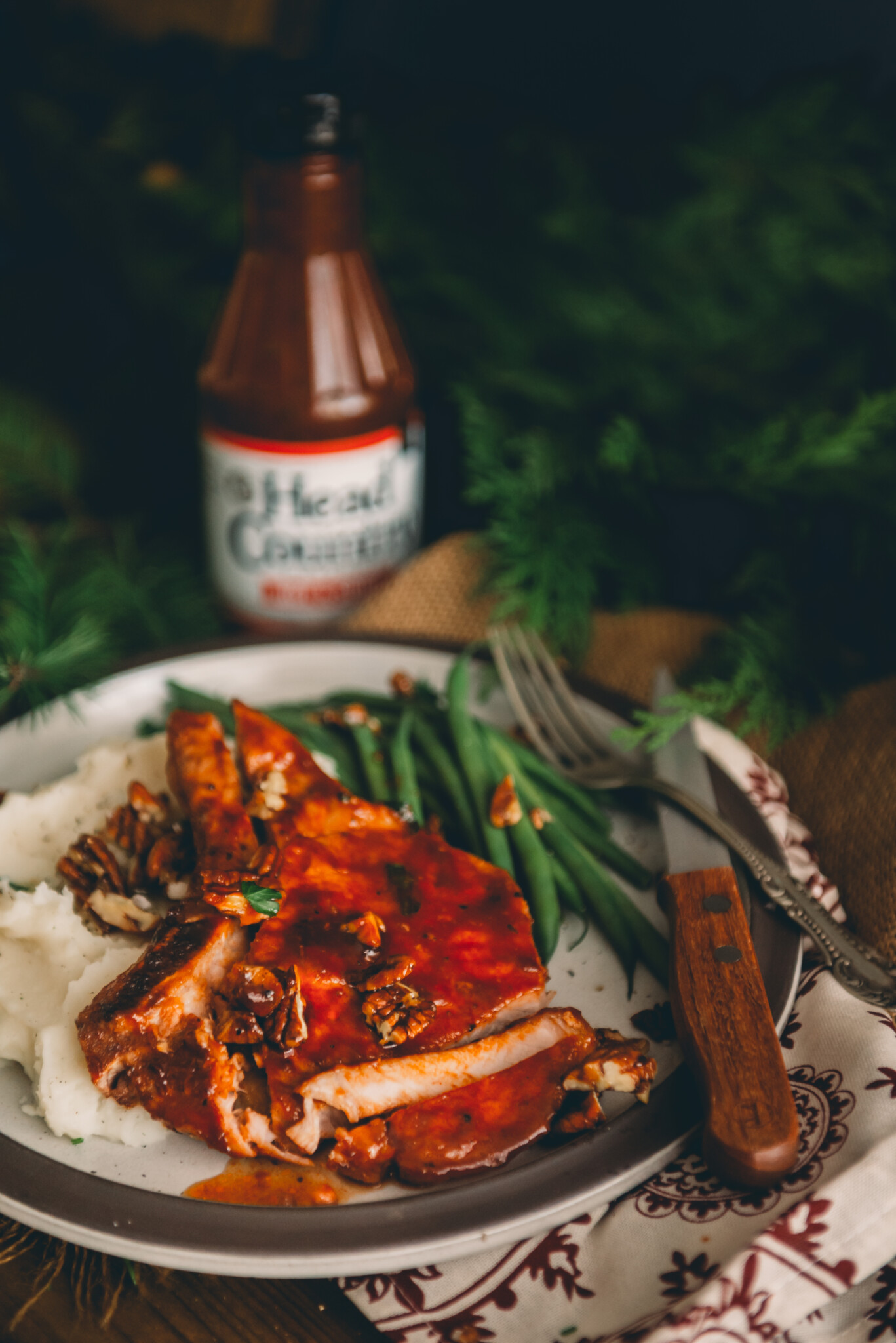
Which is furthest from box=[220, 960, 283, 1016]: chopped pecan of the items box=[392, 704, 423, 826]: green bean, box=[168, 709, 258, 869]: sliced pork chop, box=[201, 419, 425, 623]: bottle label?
box=[201, 419, 425, 623]: bottle label

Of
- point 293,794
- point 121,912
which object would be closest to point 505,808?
point 293,794

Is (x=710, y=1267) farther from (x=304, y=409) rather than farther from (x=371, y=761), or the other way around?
(x=304, y=409)

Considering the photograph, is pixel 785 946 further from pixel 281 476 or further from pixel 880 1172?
pixel 281 476

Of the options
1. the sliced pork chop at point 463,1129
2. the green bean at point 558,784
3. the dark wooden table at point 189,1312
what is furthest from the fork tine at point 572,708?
the dark wooden table at point 189,1312

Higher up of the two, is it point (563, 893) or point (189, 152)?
point (189, 152)

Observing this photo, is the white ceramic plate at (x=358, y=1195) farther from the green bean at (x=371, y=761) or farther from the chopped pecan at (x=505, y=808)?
the green bean at (x=371, y=761)

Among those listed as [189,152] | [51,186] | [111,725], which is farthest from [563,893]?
[51,186]
